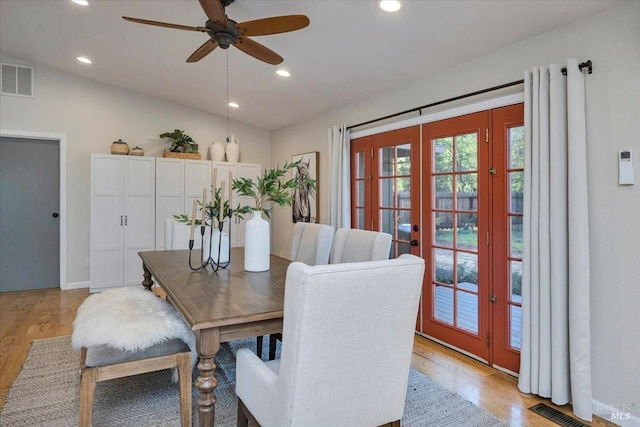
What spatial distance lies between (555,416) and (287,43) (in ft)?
10.4

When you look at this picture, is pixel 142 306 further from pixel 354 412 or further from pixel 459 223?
pixel 459 223

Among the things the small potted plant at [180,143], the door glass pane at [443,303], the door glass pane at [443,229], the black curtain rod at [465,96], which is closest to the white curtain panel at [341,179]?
the black curtain rod at [465,96]

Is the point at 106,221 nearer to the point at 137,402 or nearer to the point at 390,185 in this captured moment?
the point at 137,402

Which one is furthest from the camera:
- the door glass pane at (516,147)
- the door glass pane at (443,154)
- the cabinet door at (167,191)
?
the cabinet door at (167,191)

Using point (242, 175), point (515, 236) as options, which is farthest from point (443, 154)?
point (242, 175)

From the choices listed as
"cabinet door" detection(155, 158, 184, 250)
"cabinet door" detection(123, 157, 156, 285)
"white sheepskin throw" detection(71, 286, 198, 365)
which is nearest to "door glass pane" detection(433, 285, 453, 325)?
"white sheepskin throw" detection(71, 286, 198, 365)

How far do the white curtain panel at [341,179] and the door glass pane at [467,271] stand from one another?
1405 mm

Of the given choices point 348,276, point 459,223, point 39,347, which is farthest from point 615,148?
point 39,347

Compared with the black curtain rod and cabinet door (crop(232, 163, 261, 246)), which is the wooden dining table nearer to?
the black curtain rod

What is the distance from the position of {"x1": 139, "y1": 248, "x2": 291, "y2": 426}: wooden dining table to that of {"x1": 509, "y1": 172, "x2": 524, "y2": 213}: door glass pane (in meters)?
1.67

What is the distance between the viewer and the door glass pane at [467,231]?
2943 millimetres

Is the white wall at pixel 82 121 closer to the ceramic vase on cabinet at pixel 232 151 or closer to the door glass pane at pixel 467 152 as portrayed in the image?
the ceramic vase on cabinet at pixel 232 151

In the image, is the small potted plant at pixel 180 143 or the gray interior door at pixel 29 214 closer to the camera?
the gray interior door at pixel 29 214

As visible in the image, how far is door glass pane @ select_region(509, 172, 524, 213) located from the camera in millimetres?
2619
